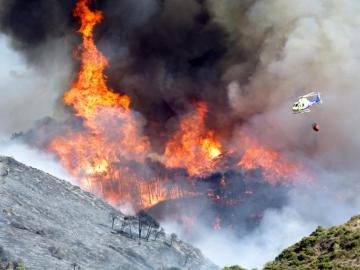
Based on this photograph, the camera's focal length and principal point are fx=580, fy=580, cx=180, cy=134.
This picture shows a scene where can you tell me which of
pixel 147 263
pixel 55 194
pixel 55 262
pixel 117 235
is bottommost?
pixel 55 262

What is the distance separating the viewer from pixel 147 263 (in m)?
160

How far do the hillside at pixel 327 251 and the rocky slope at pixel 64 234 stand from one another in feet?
265

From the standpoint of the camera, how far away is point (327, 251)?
144ft

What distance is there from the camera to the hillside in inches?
1576

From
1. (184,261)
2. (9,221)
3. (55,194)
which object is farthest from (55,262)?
(184,261)

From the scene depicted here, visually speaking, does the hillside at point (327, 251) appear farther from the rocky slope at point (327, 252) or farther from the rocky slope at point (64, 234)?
the rocky slope at point (64, 234)

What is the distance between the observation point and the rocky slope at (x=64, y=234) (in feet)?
420

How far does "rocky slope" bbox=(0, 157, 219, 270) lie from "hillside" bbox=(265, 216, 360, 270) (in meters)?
80.7

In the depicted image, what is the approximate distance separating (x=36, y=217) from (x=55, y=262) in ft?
94.8

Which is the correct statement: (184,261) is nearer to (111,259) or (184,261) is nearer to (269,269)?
(111,259)

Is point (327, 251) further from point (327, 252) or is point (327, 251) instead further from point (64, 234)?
point (64, 234)

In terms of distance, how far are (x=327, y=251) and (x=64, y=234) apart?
365 ft

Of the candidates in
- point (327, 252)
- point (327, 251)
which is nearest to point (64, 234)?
point (327, 251)

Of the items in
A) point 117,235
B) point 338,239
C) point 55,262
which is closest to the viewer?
point 338,239
